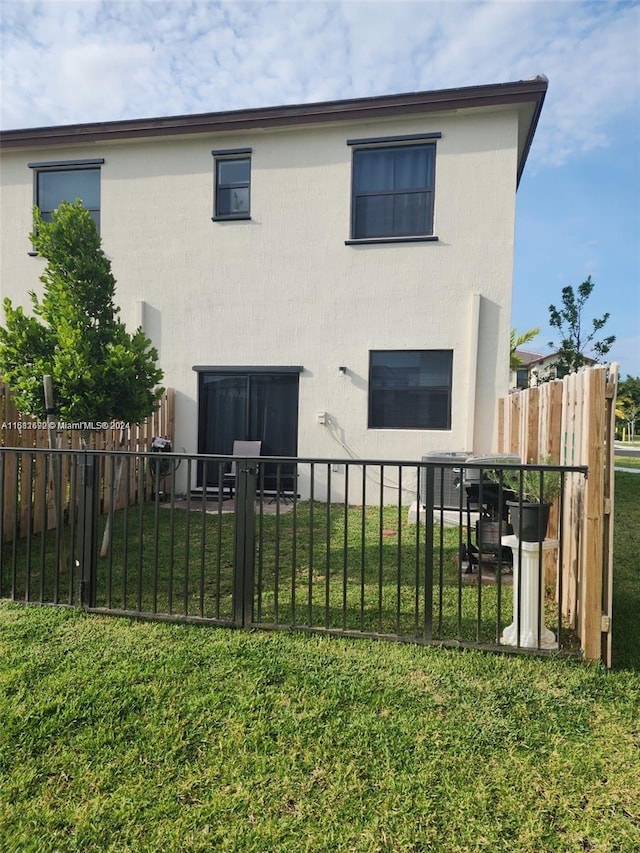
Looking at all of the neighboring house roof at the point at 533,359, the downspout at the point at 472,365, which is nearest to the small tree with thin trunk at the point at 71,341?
the downspout at the point at 472,365

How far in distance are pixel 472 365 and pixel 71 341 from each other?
17.4 feet

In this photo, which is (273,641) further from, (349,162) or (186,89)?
(186,89)

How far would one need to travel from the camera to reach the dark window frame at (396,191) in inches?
283

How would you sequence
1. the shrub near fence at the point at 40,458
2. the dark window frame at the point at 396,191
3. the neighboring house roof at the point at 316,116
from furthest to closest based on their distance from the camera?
the dark window frame at the point at 396,191 → the neighboring house roof at the point at 316,116 → the shrub near fence at the point at 40,458

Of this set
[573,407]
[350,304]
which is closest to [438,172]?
[350,304]

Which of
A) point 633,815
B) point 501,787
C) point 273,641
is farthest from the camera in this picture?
point 273,641

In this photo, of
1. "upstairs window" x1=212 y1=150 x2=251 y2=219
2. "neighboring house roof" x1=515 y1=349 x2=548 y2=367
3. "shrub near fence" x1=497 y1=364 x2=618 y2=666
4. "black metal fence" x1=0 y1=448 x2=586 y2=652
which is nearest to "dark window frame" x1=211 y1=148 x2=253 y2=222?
"upstairs window" x1=212 y1=150 x2=251 y2=219

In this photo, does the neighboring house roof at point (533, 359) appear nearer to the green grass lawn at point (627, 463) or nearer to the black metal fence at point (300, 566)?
the green grass lawn at point (627, 463)

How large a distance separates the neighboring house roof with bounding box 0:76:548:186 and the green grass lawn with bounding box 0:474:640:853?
7033 mm

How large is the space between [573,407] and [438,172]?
5.47 meters

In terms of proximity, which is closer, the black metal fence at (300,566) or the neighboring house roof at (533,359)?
the black metal fence at (300,566)

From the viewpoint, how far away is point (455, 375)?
718 centimetres

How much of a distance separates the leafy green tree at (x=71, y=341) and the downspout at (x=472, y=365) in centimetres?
469

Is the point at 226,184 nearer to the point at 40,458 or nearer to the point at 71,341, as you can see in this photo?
the point at 71,341
